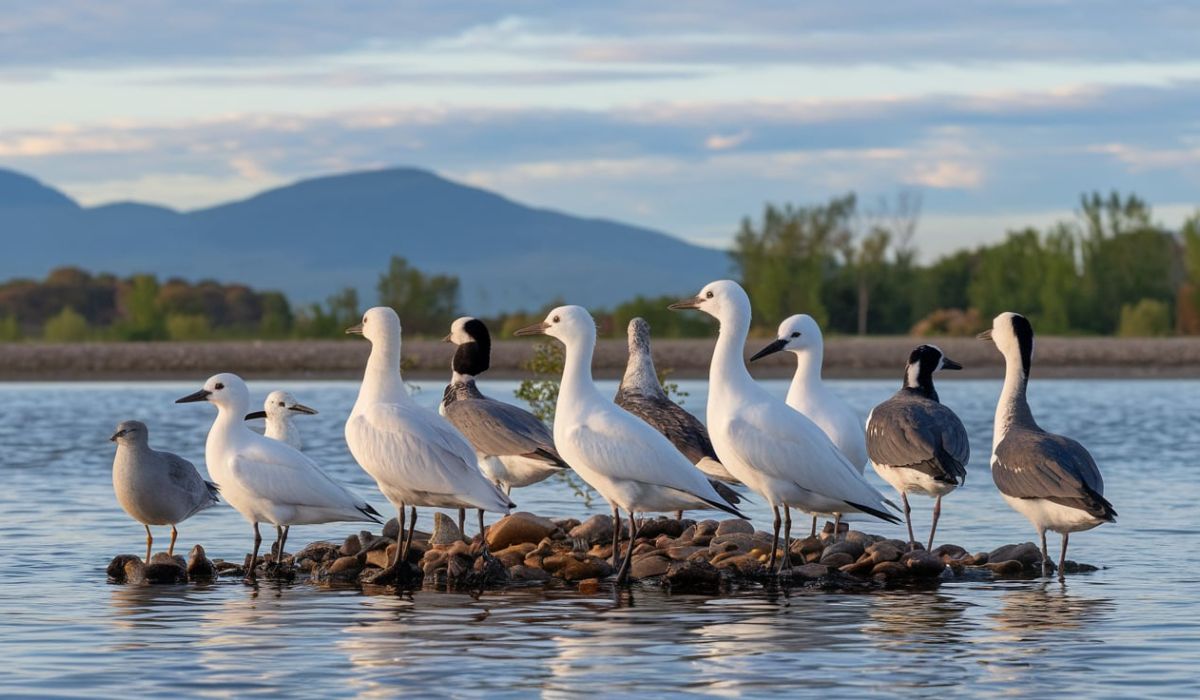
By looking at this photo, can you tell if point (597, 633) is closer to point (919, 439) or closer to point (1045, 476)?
point (919, 439)

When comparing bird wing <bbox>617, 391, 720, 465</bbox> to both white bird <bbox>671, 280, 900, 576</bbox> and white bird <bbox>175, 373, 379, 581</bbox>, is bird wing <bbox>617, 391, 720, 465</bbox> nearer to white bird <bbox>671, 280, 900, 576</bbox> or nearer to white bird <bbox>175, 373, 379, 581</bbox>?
white bird <bbox>671, 280, 900, 576</bbox>

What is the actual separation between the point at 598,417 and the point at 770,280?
54511 millimetres

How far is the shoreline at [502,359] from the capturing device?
49.8 meters

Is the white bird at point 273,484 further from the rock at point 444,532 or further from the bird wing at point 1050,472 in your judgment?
the bird wing at point 1050,472

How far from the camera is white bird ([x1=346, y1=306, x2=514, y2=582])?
12.6 m

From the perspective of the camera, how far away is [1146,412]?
114ft

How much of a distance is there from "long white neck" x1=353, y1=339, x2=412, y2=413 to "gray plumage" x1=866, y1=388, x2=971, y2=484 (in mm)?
3387

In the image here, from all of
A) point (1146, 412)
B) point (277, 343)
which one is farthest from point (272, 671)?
point (277, 343)

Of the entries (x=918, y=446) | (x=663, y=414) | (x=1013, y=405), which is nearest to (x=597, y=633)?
(x=918, y=446)

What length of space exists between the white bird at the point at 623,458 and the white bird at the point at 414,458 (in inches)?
24.3

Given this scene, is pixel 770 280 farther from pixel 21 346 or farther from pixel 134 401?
pixel 134 401

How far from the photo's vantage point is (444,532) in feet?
47.3

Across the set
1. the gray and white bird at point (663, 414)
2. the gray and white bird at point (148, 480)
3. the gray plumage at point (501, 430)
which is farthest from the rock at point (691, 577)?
the gray and white bird at point (148, 480)

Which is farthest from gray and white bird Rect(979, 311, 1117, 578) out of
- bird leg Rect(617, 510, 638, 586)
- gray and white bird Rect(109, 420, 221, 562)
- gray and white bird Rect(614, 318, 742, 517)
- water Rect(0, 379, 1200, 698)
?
gray and white bird Rect(109, 420, 221, 562)
